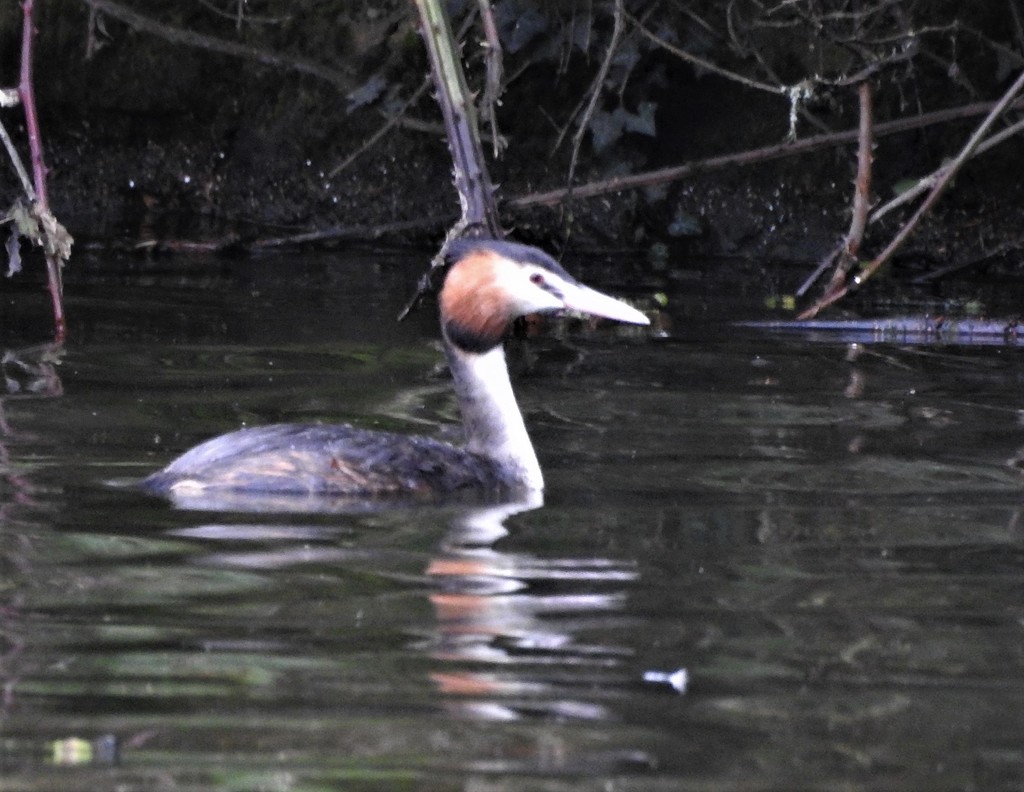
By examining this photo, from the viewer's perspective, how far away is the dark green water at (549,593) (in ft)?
12.6

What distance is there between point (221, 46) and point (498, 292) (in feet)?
22.7

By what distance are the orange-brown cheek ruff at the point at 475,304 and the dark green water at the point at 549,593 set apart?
462 mm

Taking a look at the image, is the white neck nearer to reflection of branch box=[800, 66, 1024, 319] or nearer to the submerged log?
reflection of branch box=[800, 66, 1024, 319]

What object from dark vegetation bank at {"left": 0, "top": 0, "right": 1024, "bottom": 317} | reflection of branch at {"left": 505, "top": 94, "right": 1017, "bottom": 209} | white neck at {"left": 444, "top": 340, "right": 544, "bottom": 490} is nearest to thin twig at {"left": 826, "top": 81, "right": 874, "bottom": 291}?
reflection of branch at {"left": 505, "top": 94, "right": 1017, "bottom": 209}

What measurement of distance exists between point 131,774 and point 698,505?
276cm

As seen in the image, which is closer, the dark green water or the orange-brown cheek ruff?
the dark green water

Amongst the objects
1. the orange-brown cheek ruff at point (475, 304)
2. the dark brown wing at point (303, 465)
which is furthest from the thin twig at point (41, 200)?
the dark brown wing at point (303, 465)

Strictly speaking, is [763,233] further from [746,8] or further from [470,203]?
[470,203]

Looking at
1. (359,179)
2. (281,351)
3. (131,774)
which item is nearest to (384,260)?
(359,179)

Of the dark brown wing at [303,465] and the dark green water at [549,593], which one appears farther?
the dark brown wing at [303,465]

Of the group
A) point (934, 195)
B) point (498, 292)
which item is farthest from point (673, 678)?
point (934, 195)

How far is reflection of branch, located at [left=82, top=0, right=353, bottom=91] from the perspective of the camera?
13.0 metres

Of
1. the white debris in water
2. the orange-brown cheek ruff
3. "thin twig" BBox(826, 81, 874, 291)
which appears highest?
"thin twig" BBox(826, 81, 874, 291)

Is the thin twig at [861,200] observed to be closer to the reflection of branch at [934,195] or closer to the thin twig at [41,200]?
the reflection of branch at [934,195]
